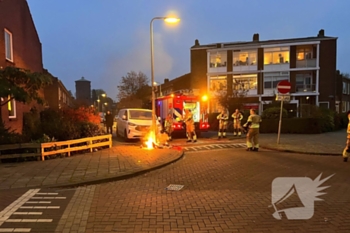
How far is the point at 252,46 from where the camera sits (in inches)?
1296

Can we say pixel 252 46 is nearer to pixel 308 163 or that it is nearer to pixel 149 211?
pixel 308 163

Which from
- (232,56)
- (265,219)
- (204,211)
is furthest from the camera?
(232,56)

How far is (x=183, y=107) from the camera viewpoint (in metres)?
15.8

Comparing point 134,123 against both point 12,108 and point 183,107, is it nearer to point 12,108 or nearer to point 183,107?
point 183,107

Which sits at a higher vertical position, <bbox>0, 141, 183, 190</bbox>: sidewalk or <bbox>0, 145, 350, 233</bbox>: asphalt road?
<bbox>0, 141, 183, 190</bbox>: sidewalk

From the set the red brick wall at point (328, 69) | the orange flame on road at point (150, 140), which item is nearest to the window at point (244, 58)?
the red brick wall at point (328, 69)

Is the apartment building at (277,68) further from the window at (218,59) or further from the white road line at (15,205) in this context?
the white road line at (15,205)

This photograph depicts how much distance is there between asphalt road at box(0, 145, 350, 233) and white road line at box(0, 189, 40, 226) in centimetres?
22

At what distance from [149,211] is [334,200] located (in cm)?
345

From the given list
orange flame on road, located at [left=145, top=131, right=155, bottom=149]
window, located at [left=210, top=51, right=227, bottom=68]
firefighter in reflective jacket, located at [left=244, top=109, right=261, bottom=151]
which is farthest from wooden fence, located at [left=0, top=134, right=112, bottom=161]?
window, located at [left=210, top=51, right=227, bottom=68]

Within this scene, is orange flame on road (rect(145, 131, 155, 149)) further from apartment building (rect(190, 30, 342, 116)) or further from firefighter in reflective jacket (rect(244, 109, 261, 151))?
apartment building (rect(190, 30, 342, 116))

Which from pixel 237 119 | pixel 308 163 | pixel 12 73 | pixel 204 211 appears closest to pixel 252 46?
pixel 237 119

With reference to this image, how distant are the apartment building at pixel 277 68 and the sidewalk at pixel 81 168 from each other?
21.4 metres

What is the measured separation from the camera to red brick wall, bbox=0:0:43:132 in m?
13.1
